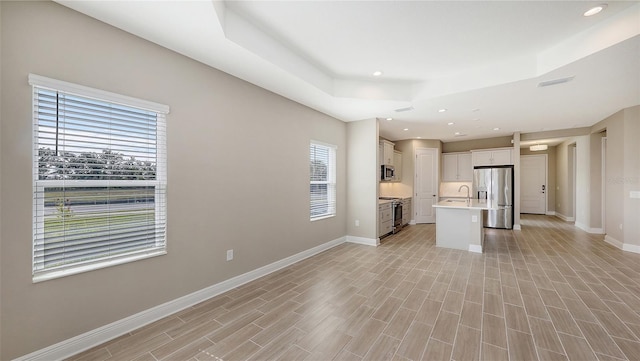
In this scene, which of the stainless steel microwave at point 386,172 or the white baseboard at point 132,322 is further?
the stainless steel microwave at point 386,172

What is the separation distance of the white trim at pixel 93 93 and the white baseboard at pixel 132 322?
196cm

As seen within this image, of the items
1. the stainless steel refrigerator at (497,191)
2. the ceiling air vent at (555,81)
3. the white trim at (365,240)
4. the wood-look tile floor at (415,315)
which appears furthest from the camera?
the stainless steel refrigerator at (497,191)

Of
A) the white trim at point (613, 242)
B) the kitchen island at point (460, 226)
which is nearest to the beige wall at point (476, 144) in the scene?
the white trim at point (613, 242)

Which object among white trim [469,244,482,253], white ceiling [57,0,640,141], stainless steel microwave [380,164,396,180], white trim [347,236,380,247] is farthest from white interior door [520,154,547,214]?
white trim [347,236,380,247]

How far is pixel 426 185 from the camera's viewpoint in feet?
26.5

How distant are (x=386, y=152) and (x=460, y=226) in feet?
8.91

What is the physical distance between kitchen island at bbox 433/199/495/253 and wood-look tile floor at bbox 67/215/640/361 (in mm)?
587

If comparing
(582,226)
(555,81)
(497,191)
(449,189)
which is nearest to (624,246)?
(582,226)

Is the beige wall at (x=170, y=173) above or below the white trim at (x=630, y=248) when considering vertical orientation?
above

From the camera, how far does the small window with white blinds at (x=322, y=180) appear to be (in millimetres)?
4750

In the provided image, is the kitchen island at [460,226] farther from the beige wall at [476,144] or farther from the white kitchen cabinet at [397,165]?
the beige wall at [476,144]

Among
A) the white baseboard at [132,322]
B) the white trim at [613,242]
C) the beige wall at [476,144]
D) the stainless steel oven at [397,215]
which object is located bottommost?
the white baseboard at [132,322]

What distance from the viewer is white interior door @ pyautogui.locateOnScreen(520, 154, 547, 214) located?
9.33m

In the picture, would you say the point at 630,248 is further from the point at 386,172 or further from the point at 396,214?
the point at 386,172
